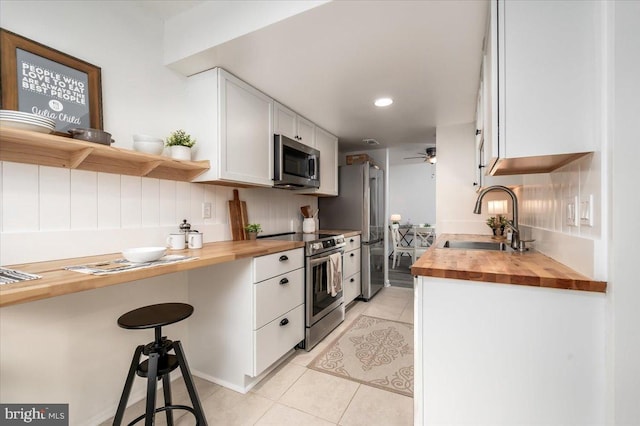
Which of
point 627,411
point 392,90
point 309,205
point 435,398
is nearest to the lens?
point 627,411

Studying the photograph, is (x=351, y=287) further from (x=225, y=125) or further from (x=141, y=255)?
(x=141, y=255)

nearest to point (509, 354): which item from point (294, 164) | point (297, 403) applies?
point (297, 403)

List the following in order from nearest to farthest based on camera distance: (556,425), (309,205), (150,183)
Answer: (556,425) → (150,183) → (309,205)

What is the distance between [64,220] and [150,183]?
0.49 metres

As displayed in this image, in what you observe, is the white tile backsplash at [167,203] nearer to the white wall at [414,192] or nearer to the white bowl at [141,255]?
the white bowl at [141,255]

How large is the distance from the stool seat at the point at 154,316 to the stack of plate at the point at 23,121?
864 mm

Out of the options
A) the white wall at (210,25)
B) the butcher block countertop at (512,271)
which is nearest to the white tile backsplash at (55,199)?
the white wall at (210,25)

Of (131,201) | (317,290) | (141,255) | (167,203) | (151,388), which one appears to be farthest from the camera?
(317,290)

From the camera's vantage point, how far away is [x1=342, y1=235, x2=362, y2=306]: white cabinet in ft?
10.4

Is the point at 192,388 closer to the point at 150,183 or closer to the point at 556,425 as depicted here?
the point at 150,183

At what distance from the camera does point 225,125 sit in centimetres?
195

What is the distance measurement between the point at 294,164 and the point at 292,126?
0.38 metres

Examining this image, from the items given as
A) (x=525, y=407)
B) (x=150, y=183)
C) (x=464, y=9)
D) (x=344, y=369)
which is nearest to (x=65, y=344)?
(x=150, y=183)

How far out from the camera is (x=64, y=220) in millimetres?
1399
